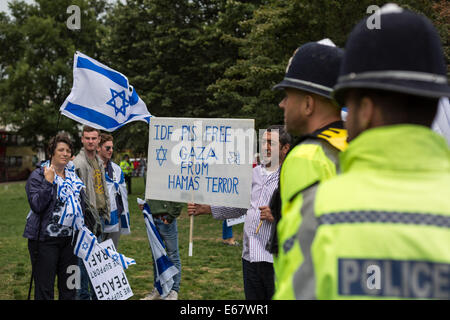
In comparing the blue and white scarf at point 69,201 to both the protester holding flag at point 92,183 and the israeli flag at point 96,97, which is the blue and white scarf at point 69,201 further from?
the israeli flag at point 96,97

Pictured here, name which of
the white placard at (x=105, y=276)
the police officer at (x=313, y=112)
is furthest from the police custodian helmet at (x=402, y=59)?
the white placard at (x=105, y=276)

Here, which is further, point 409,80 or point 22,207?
point 22,207

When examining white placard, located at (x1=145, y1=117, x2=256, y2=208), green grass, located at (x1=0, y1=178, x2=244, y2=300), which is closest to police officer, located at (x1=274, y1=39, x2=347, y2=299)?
white placard, located at (x1=145, y1=117, x2=256, y2=208)

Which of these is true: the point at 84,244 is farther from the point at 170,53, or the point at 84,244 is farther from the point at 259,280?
the point at 170,53

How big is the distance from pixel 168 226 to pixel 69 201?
160 cm

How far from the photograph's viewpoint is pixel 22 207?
20.5 m

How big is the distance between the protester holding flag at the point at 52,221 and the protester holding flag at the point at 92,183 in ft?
1.22

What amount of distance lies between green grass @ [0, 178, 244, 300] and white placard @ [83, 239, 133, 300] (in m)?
1.37

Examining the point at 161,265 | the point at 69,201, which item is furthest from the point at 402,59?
the point at 161,265

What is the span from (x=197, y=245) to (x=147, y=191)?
6.15 metres

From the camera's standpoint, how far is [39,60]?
121 ft

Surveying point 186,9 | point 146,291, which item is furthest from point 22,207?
point 146,291
